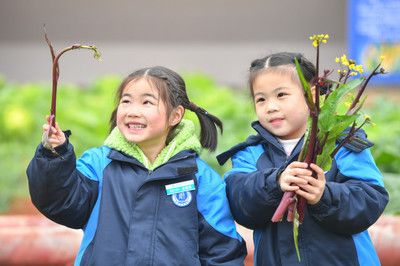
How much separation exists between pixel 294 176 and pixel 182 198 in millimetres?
497

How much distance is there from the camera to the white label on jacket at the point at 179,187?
10.4 ft

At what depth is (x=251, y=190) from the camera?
3.10 meters

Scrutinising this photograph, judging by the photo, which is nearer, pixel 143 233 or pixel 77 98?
pixel 143 233

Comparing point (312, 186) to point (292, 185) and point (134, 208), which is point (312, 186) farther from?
point (134, 208)

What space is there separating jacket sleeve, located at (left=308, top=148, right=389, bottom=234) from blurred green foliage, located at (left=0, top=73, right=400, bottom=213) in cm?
240

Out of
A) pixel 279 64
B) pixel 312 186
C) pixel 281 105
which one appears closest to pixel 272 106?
pixel 281 105

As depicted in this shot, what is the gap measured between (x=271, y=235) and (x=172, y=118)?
24.3 inches

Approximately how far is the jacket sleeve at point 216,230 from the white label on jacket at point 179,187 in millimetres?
50

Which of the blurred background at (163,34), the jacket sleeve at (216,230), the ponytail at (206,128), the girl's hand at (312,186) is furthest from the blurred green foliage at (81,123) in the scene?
the girl's hand at (312,186)

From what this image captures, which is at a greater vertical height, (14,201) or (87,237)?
(87,237)

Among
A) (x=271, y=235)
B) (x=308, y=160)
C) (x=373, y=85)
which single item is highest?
(x=308, y=160)

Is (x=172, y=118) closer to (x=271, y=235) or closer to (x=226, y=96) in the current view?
(x=271, y=235)

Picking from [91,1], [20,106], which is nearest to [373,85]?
[91,1]

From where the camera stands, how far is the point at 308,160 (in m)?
2.89
